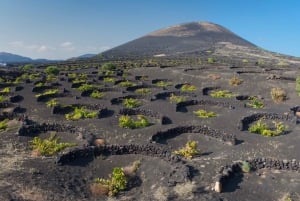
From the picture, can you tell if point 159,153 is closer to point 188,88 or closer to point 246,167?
point 246,167

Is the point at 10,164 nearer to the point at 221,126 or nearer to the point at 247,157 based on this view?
the point at 247,157

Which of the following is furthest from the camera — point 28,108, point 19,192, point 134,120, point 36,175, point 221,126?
point 28,108

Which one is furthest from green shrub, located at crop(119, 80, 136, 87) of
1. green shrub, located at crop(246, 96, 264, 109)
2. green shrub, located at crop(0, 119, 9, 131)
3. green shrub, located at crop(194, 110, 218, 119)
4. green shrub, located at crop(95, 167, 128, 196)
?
green shrub, located at crop(95, 167, 128, 196)

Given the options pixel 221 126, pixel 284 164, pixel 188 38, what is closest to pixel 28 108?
pixel 221 126

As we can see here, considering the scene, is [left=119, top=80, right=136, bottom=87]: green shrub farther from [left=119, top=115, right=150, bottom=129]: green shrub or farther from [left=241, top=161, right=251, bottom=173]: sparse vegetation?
[left=241, top=161, right=251, bottom=173]: sparse vegetation

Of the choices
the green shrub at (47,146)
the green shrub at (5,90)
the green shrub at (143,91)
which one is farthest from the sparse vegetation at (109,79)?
the green shrub at (47,146)
